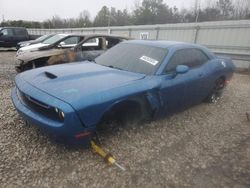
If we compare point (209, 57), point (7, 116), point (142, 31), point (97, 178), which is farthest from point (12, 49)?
point (97, 178)

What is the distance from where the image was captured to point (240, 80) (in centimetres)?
869

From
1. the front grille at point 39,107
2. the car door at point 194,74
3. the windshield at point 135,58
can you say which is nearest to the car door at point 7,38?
the windshield at point 135,58

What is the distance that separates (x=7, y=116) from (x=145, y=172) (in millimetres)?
2661

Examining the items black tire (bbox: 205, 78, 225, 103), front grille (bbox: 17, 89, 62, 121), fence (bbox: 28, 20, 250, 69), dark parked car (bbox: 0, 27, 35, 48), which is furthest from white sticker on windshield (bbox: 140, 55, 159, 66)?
dark parked car (bbox: 0, 27, 35, 48)

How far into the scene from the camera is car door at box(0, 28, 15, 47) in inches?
616

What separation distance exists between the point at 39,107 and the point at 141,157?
1457 mm

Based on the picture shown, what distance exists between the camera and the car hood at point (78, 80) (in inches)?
107

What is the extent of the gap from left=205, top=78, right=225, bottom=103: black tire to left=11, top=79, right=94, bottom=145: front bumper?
343cm

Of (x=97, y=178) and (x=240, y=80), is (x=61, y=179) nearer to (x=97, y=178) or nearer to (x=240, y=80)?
(x=97, y=178)

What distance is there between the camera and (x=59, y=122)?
263 cm

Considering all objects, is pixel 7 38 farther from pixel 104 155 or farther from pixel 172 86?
pixel 104 155

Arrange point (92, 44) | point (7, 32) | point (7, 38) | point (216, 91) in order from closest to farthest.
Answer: point (216, 91) < point (92, 44) < point (7, 38) < point (7, 32)

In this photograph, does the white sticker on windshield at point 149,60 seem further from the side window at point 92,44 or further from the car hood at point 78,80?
the side window at point 92,44

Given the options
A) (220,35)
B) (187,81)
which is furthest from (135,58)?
(220,35)
